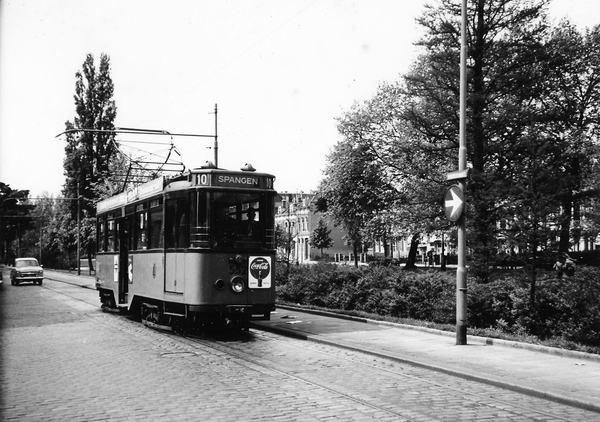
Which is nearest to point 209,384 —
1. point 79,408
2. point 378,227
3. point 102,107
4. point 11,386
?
point 79,408

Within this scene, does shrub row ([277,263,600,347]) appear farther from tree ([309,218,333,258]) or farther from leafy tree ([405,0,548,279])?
tree ([309,218,333,258])

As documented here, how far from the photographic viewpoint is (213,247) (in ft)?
48.1

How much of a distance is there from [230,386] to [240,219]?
21.0 ft

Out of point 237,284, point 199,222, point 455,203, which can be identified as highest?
point 455,203

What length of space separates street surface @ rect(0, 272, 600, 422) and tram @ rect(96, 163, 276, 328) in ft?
2.83

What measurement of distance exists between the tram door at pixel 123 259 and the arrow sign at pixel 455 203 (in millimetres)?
9993

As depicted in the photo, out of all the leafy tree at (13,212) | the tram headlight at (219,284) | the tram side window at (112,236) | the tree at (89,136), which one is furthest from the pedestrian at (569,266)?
the tree at (89,136)

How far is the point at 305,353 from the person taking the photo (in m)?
12.6

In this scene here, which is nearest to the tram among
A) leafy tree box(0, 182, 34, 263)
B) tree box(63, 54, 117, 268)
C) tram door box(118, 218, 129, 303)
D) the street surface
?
the street surface

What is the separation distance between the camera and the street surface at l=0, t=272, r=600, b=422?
7.59m

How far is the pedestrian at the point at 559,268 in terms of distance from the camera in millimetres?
14328

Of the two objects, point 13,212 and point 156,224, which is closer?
point 156,224

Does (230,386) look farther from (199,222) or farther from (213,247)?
(199,222)

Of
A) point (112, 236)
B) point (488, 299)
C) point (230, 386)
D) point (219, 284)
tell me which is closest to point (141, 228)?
point (112, 236)
